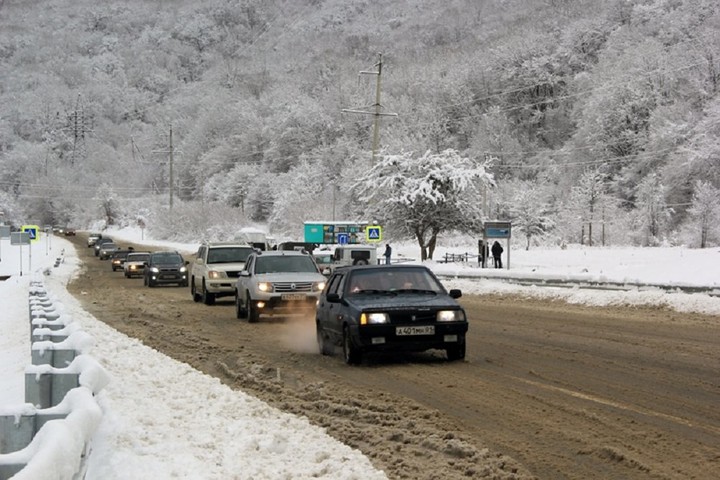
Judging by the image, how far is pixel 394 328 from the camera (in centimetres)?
1306

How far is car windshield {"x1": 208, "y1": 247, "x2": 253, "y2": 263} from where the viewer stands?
29172 mm

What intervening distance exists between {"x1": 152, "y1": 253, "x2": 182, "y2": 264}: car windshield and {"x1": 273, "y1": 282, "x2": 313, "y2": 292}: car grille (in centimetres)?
2047

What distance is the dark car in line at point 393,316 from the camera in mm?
13086

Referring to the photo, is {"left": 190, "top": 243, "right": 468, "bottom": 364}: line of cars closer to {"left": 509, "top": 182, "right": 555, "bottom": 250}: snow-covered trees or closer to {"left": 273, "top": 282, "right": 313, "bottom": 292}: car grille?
{"left": 273, "top": 282, "right": 313, "bottom": 292}: car grille

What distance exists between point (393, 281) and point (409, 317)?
5.17ft

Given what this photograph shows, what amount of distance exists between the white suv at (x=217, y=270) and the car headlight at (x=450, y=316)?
14959 millimetres

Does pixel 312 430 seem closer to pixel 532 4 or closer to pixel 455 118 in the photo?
pixel 455 118

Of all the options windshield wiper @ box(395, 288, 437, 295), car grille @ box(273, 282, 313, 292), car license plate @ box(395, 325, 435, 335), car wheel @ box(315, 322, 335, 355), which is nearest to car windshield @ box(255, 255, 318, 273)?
car grille @ box(273, 282, 313, 292)

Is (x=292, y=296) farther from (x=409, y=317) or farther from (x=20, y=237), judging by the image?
(x=20, y=237)

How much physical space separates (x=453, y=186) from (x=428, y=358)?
44621mm

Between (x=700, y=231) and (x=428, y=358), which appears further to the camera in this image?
(x=700, y=231)

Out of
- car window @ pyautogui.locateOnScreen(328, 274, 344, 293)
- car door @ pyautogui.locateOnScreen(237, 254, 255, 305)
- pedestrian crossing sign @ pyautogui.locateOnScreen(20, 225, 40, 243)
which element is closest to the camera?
car window @ pyautogui.locateOnScreen(328, 274, 344, 293)

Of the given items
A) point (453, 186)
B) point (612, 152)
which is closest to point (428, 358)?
point (453, 186)

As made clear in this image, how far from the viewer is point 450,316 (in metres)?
13.3
